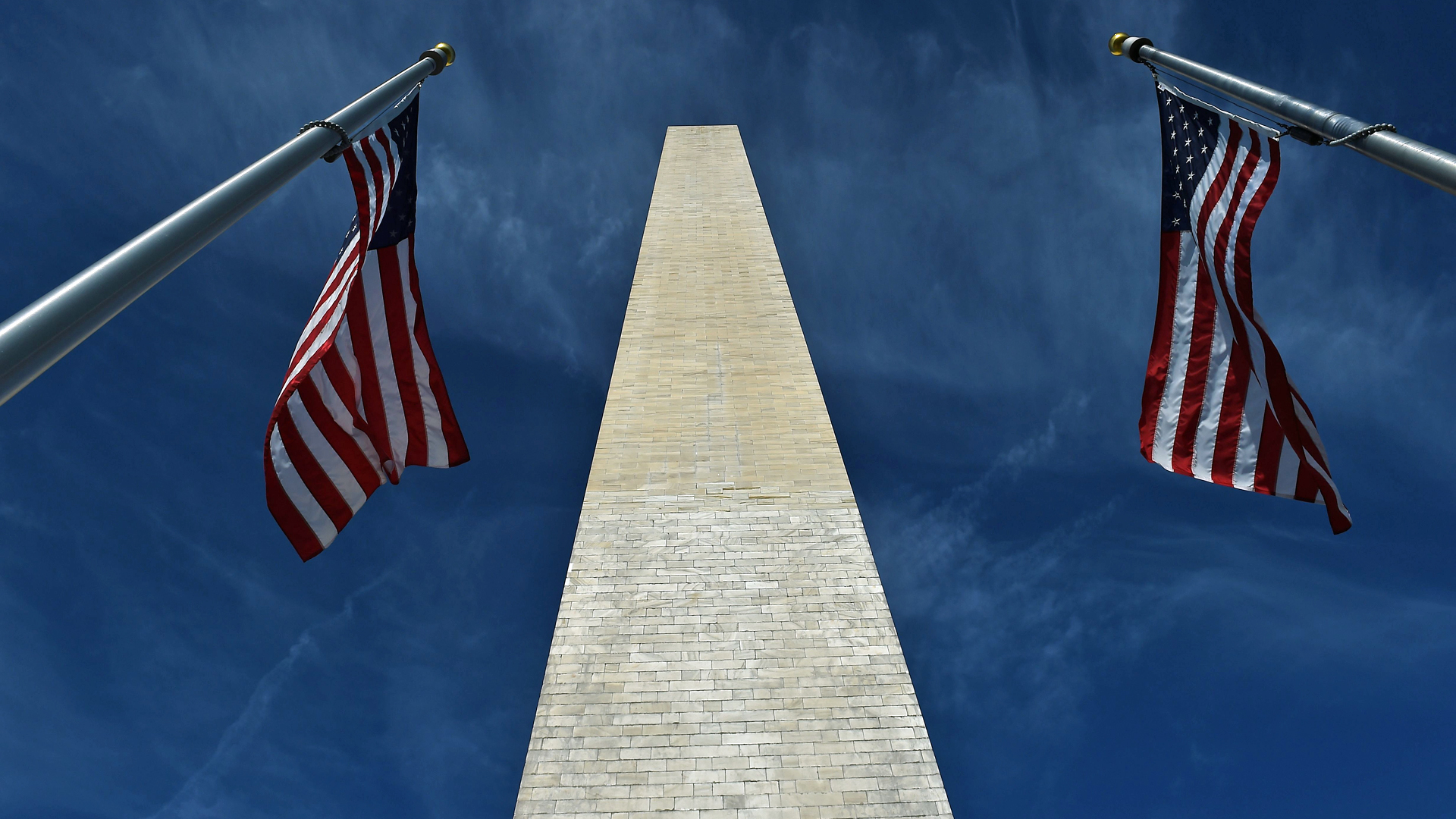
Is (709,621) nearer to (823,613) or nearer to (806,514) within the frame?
(823,613)

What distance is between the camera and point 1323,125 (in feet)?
18.8

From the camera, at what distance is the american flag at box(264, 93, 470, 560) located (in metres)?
5.66

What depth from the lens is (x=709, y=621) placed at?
9.97 meters

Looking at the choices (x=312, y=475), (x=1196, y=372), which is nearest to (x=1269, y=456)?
(x=1196, y=372)

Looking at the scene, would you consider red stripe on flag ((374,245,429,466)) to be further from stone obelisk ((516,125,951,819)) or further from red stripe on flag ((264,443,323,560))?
stone obelisk ((516,125,951,819))

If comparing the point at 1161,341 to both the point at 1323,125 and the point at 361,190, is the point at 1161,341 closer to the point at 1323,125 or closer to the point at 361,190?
the point at 1323,125

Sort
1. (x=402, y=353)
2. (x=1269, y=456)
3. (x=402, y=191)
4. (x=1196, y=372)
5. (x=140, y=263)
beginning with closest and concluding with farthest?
(x=140, y=263), (x=402, y=191), (x=402, y=353), (x=1269, y=456), (x=1196, y=372)

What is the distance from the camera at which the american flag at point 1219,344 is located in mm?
6516

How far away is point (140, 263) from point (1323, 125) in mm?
7058

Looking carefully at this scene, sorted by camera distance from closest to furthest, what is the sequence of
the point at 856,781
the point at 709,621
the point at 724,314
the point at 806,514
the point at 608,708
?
the point at 856,781
the point at 608,708
the point at 709,621
the point at 806,514
the point at 724,314

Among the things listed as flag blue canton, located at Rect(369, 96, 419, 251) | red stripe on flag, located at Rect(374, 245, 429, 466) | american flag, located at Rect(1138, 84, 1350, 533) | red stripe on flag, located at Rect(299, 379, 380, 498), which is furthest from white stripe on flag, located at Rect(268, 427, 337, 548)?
american flag, located at Rect(1138, 84, 1350, 533)

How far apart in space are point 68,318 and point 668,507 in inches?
333

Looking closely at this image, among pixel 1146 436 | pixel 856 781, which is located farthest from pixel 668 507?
pixel 1146 436

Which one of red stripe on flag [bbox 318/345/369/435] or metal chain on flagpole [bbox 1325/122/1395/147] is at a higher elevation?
metal chain on flagpole [bbox 1325/122/1395/147]
